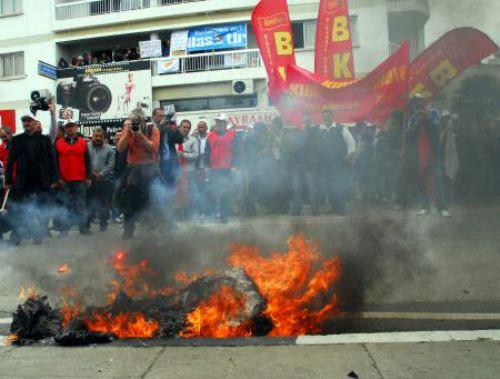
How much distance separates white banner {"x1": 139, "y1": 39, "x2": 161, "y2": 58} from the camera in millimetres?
21375

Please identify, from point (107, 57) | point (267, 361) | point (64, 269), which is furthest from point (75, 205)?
point (107, 57)

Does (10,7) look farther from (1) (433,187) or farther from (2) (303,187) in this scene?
(1) (433,187)

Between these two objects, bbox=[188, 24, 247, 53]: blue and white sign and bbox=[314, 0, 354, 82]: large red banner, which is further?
bbox=[188, 24, 247, 53]: blue and white sign

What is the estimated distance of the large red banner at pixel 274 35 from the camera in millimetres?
7074

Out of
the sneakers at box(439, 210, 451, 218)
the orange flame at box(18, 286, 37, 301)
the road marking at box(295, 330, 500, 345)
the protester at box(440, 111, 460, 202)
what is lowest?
the orange flame at box(18, 286, 37, 301)

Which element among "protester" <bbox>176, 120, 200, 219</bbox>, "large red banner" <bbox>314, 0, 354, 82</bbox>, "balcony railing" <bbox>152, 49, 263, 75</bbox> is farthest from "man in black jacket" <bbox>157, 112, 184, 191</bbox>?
"balcony railing" <bbox>152, 49, 263, 75</bbox>

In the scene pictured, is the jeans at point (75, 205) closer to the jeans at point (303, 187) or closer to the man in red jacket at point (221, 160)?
the man in red jacket at point (221, 160)

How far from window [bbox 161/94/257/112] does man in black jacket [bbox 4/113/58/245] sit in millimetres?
12462

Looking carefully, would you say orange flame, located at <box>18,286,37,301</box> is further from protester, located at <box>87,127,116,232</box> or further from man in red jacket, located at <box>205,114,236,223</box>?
protester, located at <box>87,127,116,232</box>

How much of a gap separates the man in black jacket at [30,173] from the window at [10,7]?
18.6 meters

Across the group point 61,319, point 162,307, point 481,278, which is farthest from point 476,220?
point 61,319

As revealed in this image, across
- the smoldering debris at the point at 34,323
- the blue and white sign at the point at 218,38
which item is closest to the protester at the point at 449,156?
the smoldering debris at the point at 34,323

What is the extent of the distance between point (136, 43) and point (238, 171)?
16918 mm

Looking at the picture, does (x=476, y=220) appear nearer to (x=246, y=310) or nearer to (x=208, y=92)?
(x=246, y=310)
